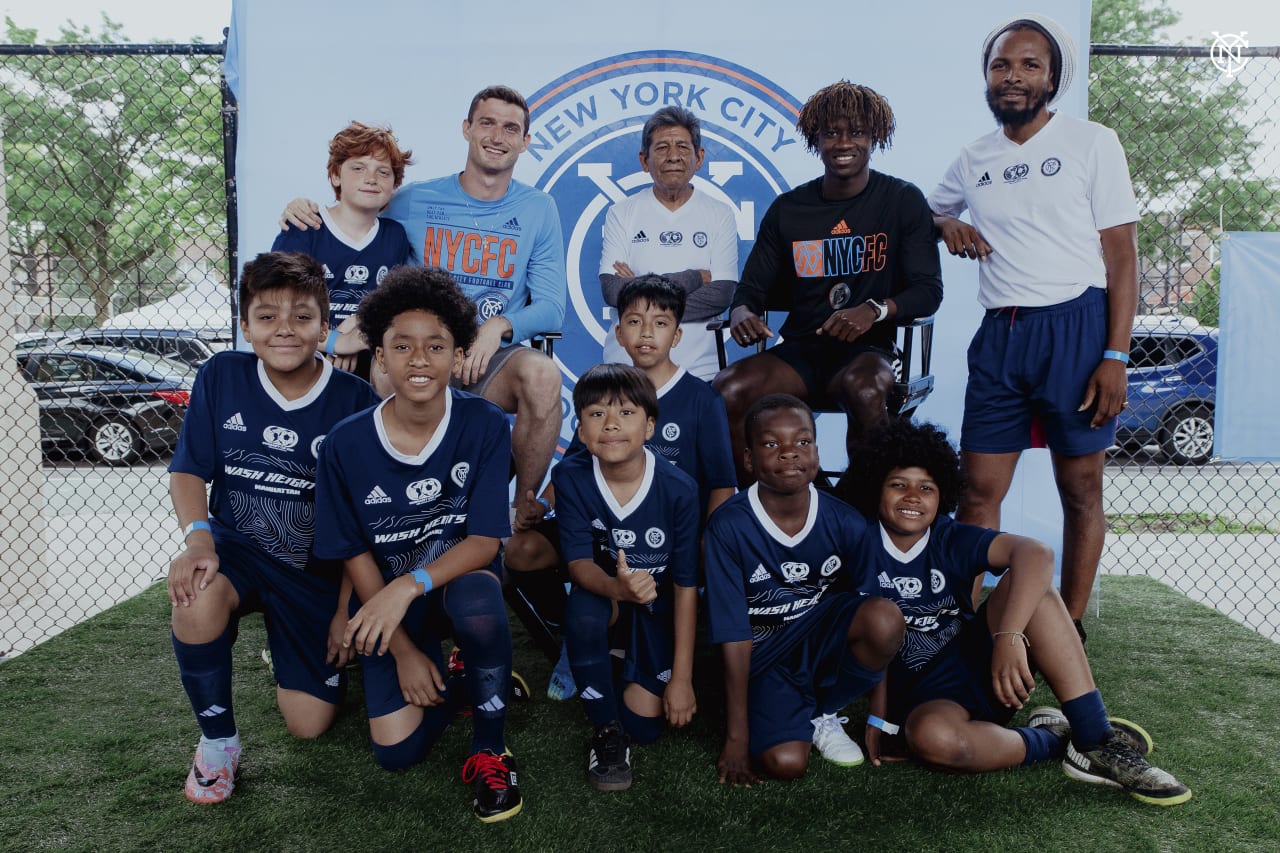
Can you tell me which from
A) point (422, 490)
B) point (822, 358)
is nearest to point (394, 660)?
point (422, 490)

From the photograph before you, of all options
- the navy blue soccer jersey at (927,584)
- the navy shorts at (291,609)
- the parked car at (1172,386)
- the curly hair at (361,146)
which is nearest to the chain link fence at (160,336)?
the parked car at (1172,386)

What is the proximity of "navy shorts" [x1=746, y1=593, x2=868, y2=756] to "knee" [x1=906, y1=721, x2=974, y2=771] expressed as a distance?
25 cm

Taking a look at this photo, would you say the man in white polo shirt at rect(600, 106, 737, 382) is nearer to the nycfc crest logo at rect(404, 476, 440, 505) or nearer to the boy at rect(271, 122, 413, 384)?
the boy at rect(271, 122, 413, 384)

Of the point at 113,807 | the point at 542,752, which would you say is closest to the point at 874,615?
the point at 542,752

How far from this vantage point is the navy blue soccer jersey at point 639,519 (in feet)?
7.54

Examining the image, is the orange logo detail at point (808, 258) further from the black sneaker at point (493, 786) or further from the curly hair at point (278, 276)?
the black sneaker at point (493, 786)

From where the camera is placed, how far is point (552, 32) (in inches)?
148

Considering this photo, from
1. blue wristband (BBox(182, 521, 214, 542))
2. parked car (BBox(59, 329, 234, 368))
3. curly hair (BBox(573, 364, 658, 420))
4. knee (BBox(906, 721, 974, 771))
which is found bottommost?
knee (BBox(906, 721, 974, 771))

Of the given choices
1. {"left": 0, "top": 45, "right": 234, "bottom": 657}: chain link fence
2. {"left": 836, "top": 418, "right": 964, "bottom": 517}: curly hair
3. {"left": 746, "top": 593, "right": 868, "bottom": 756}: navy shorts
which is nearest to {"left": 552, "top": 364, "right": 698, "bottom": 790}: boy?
{"left": 746, "top": 593, "right": 868, "bottom": 756}: navy shorts

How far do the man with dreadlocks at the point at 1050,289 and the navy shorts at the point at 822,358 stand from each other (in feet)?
1.14

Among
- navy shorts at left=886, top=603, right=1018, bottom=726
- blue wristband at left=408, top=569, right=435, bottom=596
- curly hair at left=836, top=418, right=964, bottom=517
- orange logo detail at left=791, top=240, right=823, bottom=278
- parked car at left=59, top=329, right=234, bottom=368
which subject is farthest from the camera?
parked car at left=59, top=329, right=234, bottom=368

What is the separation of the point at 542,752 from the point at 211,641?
840 mm

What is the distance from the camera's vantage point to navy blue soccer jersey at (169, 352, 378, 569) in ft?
7.32

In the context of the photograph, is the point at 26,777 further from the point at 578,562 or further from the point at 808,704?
the point at 808,704
